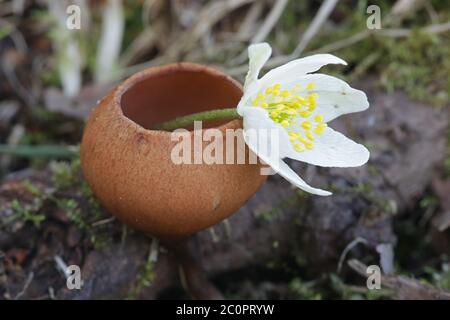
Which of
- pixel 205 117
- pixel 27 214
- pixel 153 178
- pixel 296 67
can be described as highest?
pixel 296 67

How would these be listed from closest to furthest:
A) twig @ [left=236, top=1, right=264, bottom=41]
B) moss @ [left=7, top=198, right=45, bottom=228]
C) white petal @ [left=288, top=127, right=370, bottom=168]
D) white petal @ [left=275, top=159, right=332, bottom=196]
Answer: white petal @ [left=275, top=159, right=332, bottom=196] < white petal @ [left=288, top=127, right=370, bottom=168] < moss @ [left=7, top=198, right=45, bottom=228] < twig @ [left=236, top=1, right=264, bottom=41]

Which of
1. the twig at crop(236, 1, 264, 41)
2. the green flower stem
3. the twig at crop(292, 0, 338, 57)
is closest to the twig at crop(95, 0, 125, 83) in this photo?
the twig at crop(236, 1, 264, 41)

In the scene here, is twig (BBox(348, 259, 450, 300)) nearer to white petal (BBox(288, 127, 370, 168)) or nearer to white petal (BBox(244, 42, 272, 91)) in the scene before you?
white petal (BBox(288, 127, 370, 168))

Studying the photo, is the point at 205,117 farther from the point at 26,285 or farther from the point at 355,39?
→ the point at 355,39

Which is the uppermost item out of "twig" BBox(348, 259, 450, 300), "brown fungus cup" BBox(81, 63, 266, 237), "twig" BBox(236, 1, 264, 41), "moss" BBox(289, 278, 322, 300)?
"twig" BBox(236, 1, 264, 41)

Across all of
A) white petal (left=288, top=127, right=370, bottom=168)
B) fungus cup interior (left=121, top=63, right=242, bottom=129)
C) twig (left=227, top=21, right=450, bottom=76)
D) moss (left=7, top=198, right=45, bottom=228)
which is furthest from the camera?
twig (left=227, top=21, right=450, bottom=76)

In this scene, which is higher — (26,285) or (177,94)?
(177,94)

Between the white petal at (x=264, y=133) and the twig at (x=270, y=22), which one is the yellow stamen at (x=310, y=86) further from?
the twig at (x=270, y=22)

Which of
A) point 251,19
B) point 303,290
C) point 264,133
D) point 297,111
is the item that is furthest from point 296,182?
point 251,19
